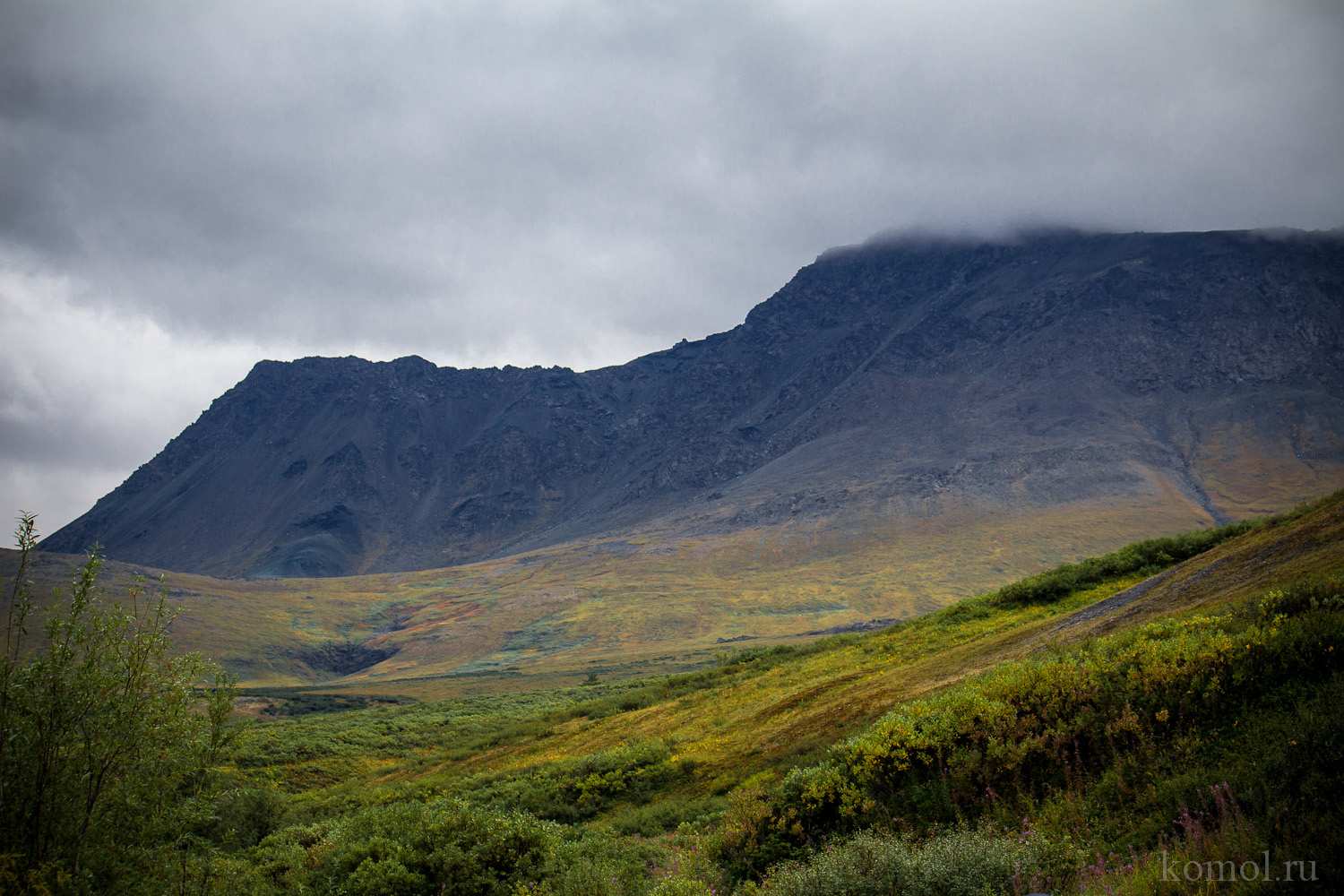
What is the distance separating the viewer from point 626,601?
5763 inches

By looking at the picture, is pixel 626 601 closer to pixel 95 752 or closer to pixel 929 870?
pixel 95 752

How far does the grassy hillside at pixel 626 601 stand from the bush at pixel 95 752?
85.0m

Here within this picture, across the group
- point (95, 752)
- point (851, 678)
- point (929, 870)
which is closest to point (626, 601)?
point (851, 678)

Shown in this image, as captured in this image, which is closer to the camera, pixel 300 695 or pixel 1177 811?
pixel 1177 811

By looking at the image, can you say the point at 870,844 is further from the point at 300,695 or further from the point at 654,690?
the point at 300,695

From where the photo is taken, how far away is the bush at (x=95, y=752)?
8.22 m

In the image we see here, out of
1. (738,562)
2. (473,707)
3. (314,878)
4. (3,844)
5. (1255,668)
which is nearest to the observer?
(3,844)

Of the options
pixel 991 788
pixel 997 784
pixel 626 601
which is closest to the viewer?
pixel 991 788

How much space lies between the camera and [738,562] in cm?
16425

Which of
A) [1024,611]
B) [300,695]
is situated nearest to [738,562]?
[300,695]

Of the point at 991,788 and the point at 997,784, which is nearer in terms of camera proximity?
the point at 991,788

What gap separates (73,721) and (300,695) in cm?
8850

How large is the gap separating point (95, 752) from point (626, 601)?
140 meters

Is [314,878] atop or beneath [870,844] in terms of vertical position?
beneath
